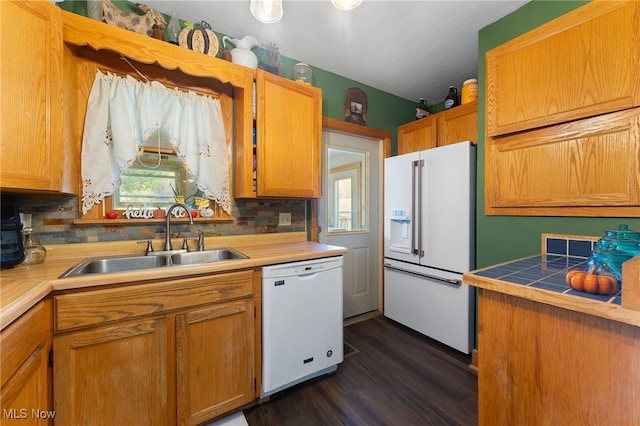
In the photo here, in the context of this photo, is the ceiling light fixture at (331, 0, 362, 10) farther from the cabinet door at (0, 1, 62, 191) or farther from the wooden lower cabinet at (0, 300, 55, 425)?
the wooden lower cabinet at (0, 300, 55, 425)

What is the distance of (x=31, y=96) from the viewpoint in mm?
1137

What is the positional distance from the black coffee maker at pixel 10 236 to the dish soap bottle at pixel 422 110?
127 inches

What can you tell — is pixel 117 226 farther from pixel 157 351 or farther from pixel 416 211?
pixel 416 211

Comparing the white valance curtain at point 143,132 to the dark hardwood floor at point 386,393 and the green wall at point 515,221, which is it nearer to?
the dark hardwood floor at point 386,393

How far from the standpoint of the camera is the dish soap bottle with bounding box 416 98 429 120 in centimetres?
279

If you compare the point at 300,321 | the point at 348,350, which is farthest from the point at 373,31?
the point at 348,350

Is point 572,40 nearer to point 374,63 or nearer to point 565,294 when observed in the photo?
point 374,63

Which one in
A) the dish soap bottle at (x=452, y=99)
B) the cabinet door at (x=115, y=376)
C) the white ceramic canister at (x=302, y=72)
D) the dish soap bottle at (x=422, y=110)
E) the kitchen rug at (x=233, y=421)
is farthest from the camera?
the dish soap bottle at (x=422, y=110)

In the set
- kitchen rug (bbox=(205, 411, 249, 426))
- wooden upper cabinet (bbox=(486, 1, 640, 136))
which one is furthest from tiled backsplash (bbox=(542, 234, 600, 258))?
kitchen rug (bbox=(205, 411, 249, 426))

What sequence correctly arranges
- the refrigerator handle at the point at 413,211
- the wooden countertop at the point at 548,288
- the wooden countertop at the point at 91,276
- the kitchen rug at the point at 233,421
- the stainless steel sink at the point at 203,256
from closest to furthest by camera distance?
the wooden countertop at the point at 548,288 < the wooden countertop at the point at 91,276 < the kitchen rug at the point at 233,421 < the stainless steel sink at the point at 203,256 < the refrigerator handle at the point at 413,211

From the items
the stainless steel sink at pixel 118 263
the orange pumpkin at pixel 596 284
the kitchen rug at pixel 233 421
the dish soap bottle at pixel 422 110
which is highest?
the dish soap bottle at pixel 422 110

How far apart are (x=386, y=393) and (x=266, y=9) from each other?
2.46m

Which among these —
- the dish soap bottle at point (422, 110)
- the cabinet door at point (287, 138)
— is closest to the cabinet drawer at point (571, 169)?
the dish soap bottle at point (422, 110)

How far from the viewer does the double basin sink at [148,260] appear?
141 centimetres
